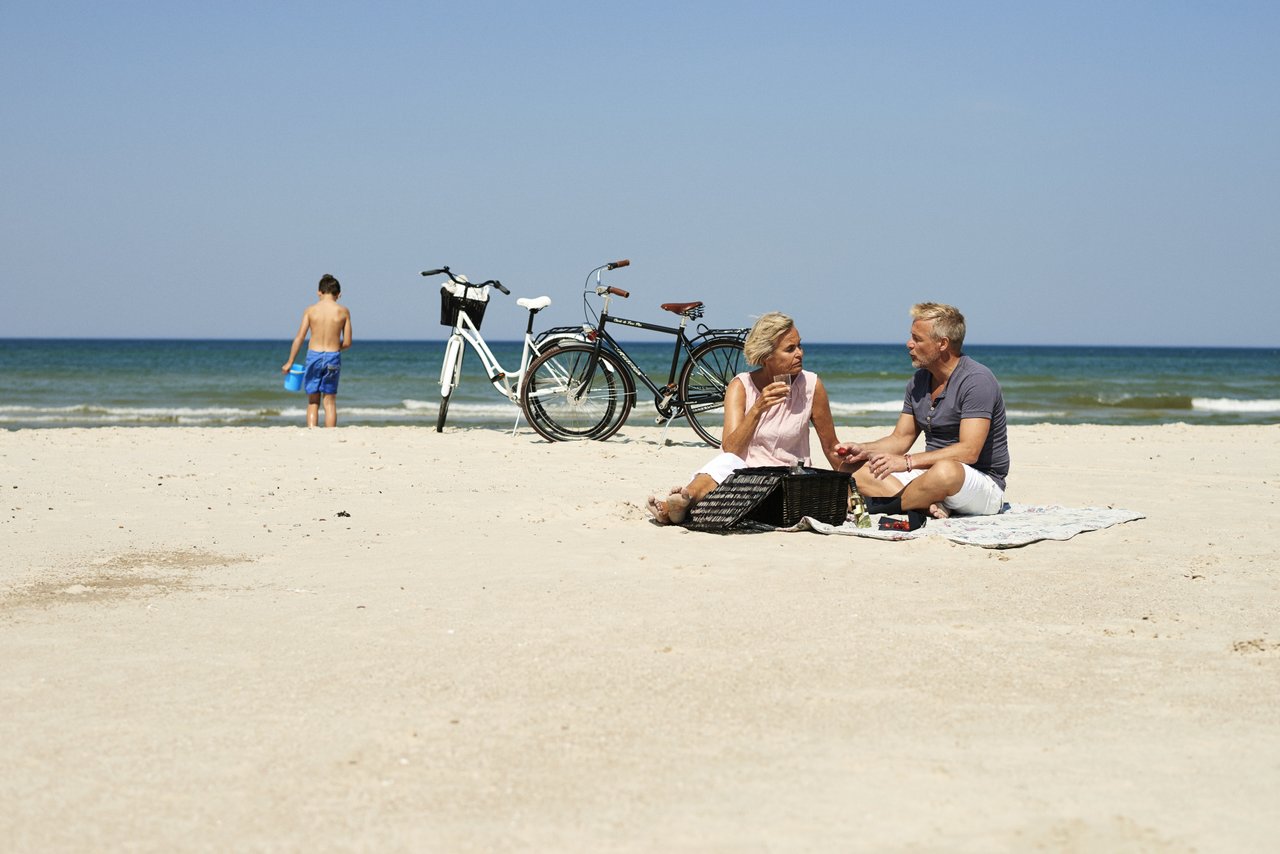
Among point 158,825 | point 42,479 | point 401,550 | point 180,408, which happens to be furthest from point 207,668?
point 180,408

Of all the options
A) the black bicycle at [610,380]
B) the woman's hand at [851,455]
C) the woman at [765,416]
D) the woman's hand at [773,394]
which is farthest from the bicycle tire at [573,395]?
the woman's hand at [773,394]

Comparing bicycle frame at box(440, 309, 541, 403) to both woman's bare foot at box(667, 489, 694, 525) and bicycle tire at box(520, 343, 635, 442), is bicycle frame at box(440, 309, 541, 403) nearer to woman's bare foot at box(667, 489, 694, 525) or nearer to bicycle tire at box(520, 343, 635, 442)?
bicycle tire at box(520, 343, 635, 442)

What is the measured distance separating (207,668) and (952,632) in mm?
2353

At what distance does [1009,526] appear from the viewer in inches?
226

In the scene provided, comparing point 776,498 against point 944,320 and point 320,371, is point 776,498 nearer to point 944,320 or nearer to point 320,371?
point 944,320

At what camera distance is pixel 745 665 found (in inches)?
136

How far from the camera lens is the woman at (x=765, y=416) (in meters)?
5.76

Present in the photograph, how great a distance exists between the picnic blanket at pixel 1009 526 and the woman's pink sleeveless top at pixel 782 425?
15.4 inches

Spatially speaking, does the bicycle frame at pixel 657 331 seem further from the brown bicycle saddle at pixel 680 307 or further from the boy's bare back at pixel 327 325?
the boy's bare back at pixel 327 325

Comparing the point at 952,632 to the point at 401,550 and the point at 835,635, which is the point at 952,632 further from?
the point at 401,550

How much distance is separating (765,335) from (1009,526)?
1529 millimetres

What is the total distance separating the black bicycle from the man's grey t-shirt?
3690mm

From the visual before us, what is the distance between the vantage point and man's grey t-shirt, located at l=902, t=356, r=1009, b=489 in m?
5.81

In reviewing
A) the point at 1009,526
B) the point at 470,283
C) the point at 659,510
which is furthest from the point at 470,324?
the point at 1009,526
